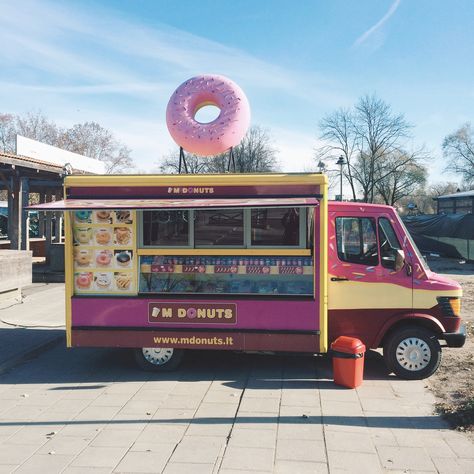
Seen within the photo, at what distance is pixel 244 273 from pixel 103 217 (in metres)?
2.05

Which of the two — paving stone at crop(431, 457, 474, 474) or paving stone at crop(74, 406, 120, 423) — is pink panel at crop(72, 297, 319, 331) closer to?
paving stone at crop(74, 406, 120, 423)

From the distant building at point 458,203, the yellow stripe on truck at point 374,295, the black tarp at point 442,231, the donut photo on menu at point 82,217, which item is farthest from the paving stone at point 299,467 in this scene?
the distant building at point 458,203

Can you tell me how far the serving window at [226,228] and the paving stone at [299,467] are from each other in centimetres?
282

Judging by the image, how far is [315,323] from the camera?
6316mm

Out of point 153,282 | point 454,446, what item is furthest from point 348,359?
point 153,282

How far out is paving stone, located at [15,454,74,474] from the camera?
13.5 feet

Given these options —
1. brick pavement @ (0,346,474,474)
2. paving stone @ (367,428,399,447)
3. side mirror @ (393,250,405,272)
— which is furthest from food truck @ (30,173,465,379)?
paving stone @ (367,428,399,447)

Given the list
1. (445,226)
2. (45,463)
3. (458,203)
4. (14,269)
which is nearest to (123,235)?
(45,463)

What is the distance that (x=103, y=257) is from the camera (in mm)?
6719

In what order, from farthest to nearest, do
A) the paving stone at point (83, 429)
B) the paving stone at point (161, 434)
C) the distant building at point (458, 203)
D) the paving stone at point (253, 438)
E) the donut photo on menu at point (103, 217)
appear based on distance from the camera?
1. the distant building at point (458, 203)
2. the donut photo on menu at point (103, 217)
3. the paving stone at point (83, 429)
4. the paving stone at point (161, 434)
5. the paving stone at point (253, 438)

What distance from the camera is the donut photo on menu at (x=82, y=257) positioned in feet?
22.1

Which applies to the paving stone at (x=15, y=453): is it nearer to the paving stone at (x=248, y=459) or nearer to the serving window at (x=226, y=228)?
the paving stone at (x=248, y=459)

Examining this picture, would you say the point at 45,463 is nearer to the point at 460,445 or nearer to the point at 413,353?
the point at 460,445

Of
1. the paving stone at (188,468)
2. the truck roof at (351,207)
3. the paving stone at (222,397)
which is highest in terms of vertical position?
the truck roof at (351,207)
